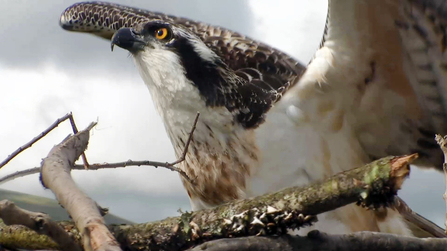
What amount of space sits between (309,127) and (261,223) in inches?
66.0

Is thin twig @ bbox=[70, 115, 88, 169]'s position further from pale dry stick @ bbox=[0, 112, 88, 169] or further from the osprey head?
the osprey head

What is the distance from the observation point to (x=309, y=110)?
9.57 ft

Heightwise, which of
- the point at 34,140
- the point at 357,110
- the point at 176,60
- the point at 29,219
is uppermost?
the point at 176,60

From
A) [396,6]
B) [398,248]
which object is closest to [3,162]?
[398,248]

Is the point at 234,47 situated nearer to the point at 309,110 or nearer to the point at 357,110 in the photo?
the point at 309,110

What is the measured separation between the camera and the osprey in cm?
275

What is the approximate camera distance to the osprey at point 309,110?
2750mm

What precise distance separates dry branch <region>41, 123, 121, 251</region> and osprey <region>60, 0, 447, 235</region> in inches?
43.0

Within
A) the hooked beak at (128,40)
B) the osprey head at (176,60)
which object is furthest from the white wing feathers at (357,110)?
the hooked beak at (128,40)

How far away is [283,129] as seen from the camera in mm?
2859

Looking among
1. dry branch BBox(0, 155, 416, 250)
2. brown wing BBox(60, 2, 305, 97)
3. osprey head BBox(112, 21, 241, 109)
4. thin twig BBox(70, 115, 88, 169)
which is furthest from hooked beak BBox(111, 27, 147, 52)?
dry branch BBox(0, 155, 416, 250)

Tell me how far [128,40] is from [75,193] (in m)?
1.85

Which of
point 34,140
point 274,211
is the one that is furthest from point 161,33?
point 274,211

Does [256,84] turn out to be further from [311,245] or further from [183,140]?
[311,245]
